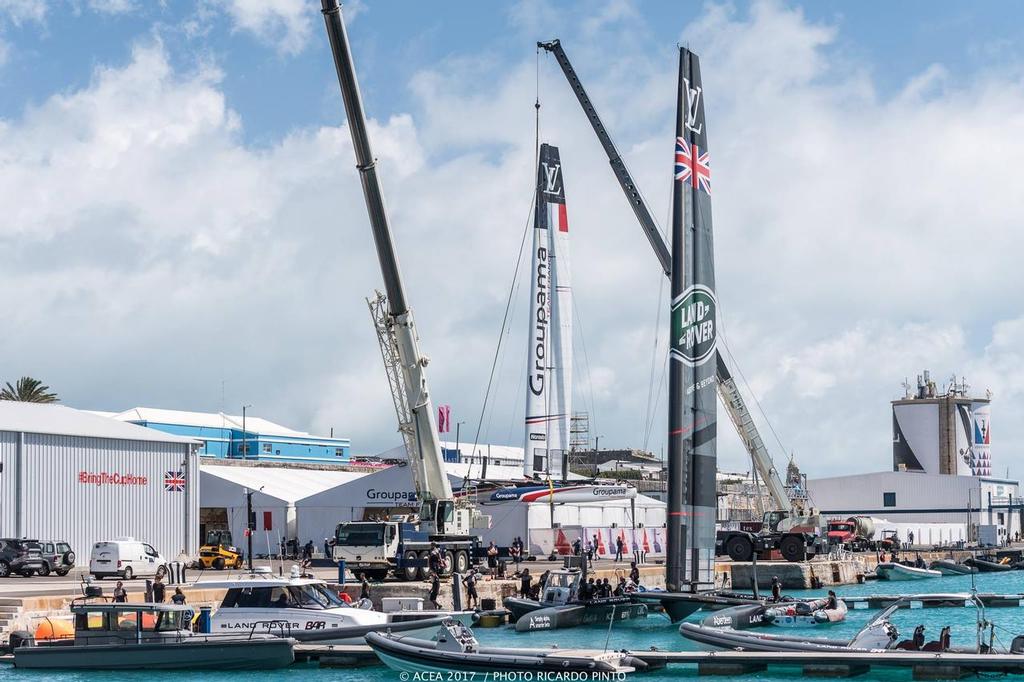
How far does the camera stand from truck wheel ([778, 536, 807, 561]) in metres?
67.9

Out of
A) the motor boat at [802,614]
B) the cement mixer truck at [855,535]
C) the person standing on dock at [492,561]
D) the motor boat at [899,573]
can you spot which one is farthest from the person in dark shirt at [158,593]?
the motor boat at [899,573]

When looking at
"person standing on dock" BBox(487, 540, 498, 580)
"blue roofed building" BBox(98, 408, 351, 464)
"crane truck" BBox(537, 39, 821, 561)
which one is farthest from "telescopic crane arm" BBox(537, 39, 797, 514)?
"blue roofed building" BBox(98, 408, 351, 464)

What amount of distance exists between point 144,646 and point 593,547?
38341 millimetres

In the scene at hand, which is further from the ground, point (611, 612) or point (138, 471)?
point (138, 471)

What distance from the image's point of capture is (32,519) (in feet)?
184

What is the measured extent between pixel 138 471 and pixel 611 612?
2657cm

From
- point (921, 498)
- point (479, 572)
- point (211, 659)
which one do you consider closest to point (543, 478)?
point (479, 572)

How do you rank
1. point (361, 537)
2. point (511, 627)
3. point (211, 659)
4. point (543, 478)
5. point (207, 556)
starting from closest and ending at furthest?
point (211, 659), point (511, 627), point (361, 537), point (207, 556), point (543, 478)

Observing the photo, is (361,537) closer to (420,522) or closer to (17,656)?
(420,522)

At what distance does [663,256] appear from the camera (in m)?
64.8

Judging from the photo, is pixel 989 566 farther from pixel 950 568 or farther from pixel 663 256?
pixel 663 256

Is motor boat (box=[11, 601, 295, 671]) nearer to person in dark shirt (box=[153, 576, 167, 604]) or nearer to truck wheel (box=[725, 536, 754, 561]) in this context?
person in dark shirt (box=[153, 576, 167, 604])

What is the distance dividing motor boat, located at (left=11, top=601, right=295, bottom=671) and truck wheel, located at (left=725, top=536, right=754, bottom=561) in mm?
40028

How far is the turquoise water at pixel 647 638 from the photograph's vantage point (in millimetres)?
30781
